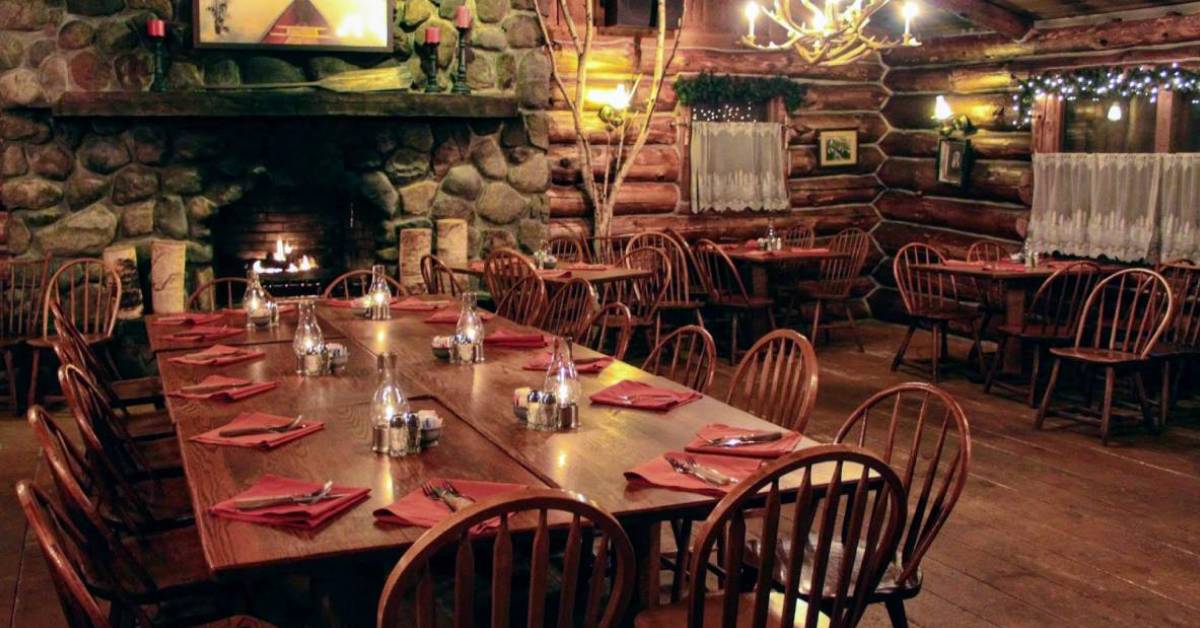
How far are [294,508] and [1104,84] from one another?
6804 millimetres

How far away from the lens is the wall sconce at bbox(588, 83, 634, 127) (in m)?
8.62

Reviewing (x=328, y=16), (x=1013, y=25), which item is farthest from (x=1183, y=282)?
(x=328, y=16)

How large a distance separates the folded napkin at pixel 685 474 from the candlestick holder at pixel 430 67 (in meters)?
5.13

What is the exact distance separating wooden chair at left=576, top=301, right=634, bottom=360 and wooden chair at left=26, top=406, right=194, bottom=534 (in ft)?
5.03

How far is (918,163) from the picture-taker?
31.9ft

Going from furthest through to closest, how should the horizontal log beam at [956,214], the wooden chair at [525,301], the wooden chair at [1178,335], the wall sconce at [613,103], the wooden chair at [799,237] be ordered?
the wooden chair at [799,237], the horizontal log beam at [956,214], the wall sconce at [613,103], the wooden chair at [1178,335], the wooden chair at [525,301]

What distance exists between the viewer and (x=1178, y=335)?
22.0ft

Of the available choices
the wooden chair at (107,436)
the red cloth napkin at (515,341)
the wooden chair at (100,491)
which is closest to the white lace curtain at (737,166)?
the red cloth napkin at (515,341)

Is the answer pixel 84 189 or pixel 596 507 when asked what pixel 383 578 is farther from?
pixel 84 189

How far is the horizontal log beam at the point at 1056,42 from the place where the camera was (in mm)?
7309

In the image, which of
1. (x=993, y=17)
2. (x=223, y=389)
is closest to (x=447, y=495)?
(x=223, y=389)

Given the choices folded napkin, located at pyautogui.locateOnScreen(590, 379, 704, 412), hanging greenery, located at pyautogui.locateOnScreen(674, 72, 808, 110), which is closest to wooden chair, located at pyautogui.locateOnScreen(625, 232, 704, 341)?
hanging greenery, located at pyautogui.locateOnScreen(674, 72, 808, 110)

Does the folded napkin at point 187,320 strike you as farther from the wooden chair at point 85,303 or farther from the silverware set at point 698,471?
the silverware set at point 698,471

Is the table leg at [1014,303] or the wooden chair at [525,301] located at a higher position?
the wooden chair at [525,301]
